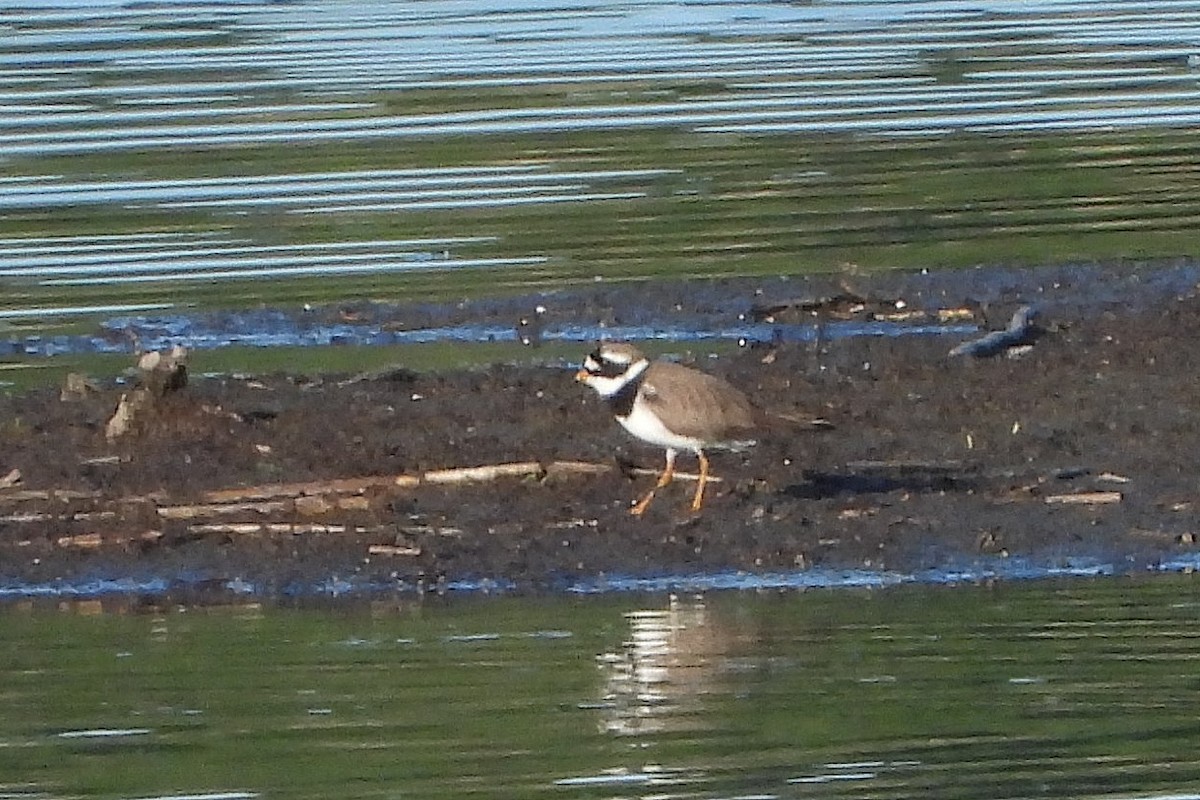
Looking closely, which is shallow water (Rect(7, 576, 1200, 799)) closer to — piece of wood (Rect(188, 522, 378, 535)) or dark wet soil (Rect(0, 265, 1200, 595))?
dark wet soil (Rect(0, 265, 1200, 595))

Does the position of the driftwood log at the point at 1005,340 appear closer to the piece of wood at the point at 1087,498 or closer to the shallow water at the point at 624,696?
the piece of wood at the point at 1087,498

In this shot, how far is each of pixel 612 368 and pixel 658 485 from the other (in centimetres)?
44

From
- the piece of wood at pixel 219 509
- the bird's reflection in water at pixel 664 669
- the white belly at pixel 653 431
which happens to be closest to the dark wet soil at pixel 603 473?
the piece of wood at pixel 219 509

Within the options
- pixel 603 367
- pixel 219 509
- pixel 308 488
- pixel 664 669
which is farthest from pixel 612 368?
pixel 664 669

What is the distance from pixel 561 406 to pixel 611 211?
232 inches

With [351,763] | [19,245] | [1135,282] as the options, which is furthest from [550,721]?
[19,245]

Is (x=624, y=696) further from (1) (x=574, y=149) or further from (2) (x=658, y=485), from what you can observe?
(1) (x=574, y=149)

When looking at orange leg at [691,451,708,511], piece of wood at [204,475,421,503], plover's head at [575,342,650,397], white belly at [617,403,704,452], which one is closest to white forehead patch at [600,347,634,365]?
plover's head at [575,342,650,397]

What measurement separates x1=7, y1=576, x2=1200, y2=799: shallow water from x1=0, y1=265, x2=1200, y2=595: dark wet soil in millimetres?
439

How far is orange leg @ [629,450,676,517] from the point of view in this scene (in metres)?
11.1

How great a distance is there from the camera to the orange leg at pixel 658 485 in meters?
11.1

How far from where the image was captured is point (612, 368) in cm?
1134

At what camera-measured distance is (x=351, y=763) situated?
26.8 ft

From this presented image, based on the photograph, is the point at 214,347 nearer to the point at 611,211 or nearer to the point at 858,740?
the point at 611,211
